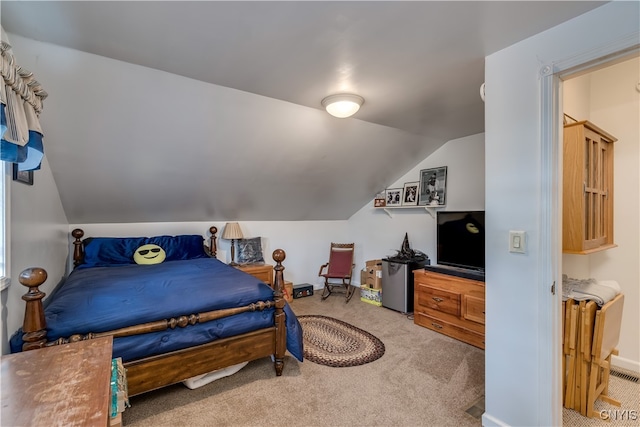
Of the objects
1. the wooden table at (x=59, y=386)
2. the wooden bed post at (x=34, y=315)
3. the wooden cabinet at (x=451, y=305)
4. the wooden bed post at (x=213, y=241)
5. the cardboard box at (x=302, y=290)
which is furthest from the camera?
the cardboard box at (x=302, y=290)

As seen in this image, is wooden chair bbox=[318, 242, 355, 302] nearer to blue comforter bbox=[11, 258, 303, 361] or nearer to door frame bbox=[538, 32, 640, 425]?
blue comforter bbox=[11, 258, 303, 361]

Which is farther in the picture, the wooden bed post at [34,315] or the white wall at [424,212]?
the white wall at [424,212]

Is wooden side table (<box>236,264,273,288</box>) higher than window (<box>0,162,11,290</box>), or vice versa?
window (<box>0,162,11,290</box>)

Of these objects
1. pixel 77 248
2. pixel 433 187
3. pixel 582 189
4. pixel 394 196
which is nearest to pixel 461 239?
pixel 433 187

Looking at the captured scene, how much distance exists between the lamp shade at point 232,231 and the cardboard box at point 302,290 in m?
1.16

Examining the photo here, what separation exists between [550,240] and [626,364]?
1.88 metres

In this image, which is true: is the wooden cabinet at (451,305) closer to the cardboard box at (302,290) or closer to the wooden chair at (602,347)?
the wooden chair at (602,347)

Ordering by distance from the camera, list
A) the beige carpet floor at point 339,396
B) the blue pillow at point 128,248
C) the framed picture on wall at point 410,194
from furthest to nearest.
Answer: the framed picture on wall at point 410,194, the blue pillow at point 128,248, the beige carpet floor at point 339,396

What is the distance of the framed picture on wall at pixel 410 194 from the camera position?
4.19m

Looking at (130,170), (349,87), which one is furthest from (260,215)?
(349,87)

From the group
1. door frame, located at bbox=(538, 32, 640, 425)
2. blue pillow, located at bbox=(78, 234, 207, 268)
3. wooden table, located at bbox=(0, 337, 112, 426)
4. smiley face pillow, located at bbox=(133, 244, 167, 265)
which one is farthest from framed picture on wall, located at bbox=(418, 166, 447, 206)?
wooden table, located at bbox=(0, 337, 112, 426)

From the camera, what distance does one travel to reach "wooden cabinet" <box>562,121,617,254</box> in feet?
6.51

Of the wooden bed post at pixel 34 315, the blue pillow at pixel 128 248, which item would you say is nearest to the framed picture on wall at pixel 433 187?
the blue pillow at pixel 128 248

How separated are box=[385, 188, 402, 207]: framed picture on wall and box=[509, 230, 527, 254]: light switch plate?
2649 mm
